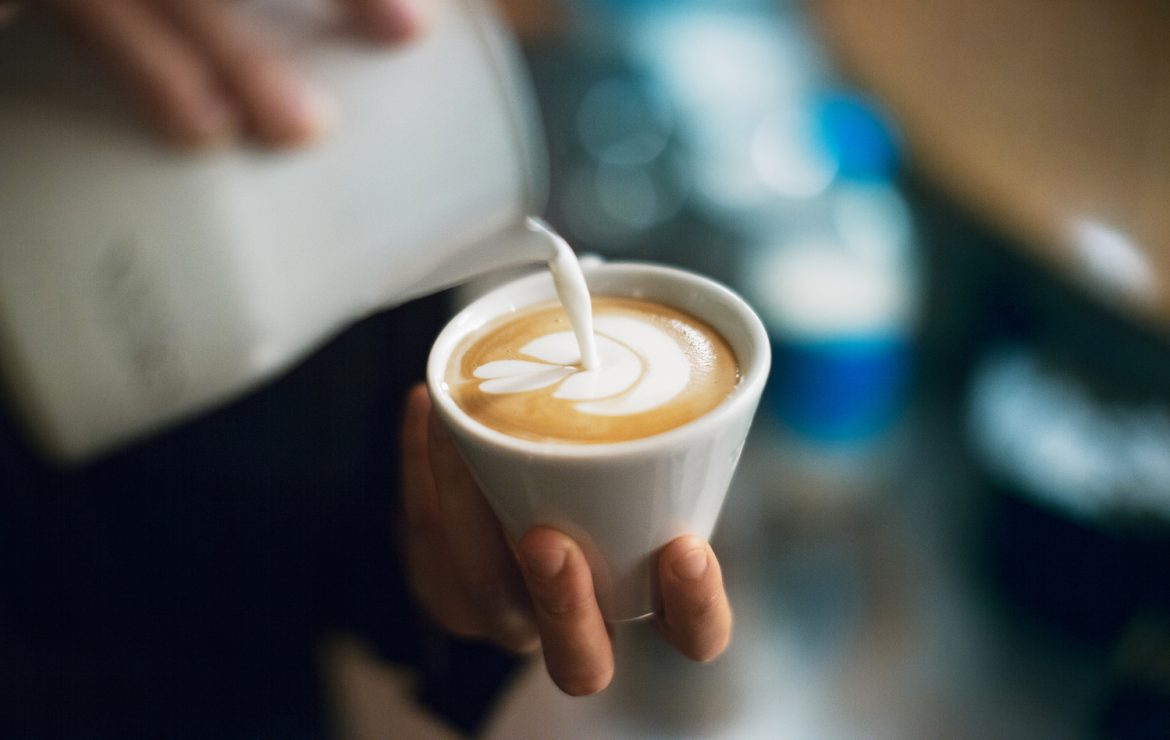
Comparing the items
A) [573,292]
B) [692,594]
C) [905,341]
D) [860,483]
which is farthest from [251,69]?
[905,341]

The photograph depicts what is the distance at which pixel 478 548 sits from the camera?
1.16 feet

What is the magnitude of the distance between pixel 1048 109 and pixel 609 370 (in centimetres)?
58

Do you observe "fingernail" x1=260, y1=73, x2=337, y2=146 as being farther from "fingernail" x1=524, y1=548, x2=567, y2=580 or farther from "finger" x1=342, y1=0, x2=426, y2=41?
"fingernail" x1=524, y1=548, x2=567, y2=580

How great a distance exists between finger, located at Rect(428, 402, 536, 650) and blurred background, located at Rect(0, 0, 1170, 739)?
0.02 meters

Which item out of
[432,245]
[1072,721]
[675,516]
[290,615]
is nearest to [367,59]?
[432,245]

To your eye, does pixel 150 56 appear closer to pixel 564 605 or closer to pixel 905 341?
pixel 564 605

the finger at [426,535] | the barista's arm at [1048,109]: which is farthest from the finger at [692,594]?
the barista's arm at [1048,109]

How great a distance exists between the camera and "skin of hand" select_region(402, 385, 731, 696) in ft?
0.96

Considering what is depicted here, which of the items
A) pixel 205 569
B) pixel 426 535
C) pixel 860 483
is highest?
pixel 426 535

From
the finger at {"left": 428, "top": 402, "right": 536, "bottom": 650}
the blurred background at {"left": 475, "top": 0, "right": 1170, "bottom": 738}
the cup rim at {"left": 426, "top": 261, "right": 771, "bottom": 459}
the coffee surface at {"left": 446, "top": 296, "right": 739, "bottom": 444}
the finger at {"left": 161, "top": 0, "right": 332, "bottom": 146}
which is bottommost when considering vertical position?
the blurred background at {"left": 475, "top": 0, "right": 1170, "bottom": 738}

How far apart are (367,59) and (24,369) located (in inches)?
6.5

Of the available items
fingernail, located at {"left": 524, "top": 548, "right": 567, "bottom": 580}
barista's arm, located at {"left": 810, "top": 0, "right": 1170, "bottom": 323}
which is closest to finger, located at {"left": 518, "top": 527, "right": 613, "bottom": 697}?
fingernail, located at {"left": 524, "top": 548, "right": 567, "bottom": 580}

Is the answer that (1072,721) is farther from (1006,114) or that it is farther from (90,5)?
(90,5)

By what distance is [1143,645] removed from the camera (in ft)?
2.16
